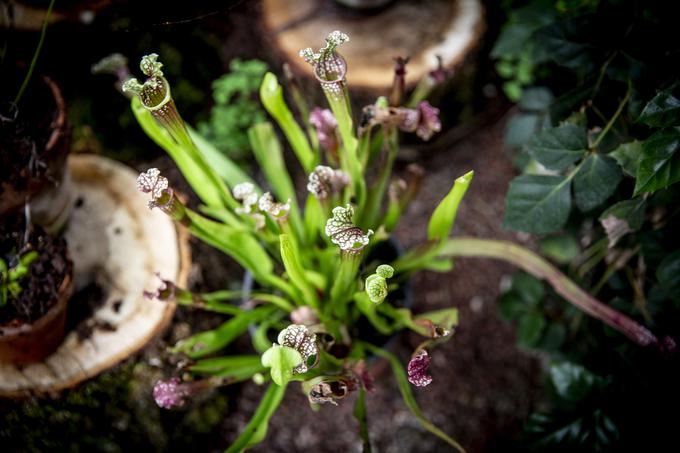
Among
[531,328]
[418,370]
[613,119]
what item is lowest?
[531,328]

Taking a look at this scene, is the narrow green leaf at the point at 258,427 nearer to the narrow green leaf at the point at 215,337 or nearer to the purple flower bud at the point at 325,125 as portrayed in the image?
the narrow green leaf at the point at 215,337

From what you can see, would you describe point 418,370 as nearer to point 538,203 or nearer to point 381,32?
point 538,203

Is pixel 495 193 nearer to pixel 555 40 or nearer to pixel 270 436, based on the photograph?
pixel 555 40

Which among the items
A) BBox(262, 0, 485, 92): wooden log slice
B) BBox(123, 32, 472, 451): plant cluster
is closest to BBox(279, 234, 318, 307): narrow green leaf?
BBox(123, 32, 472, 451): plant cluster

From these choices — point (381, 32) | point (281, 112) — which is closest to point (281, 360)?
point (281, 112)

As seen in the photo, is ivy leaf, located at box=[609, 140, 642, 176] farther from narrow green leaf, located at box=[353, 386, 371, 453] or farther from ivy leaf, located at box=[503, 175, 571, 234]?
Result: narrow green leaf, located at box=[353, 386, 371, 453]

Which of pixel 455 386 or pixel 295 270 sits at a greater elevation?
pixel 295 270

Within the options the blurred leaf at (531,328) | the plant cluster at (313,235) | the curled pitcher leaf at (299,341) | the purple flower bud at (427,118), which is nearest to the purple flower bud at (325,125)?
the plant cluster at (313,235)
